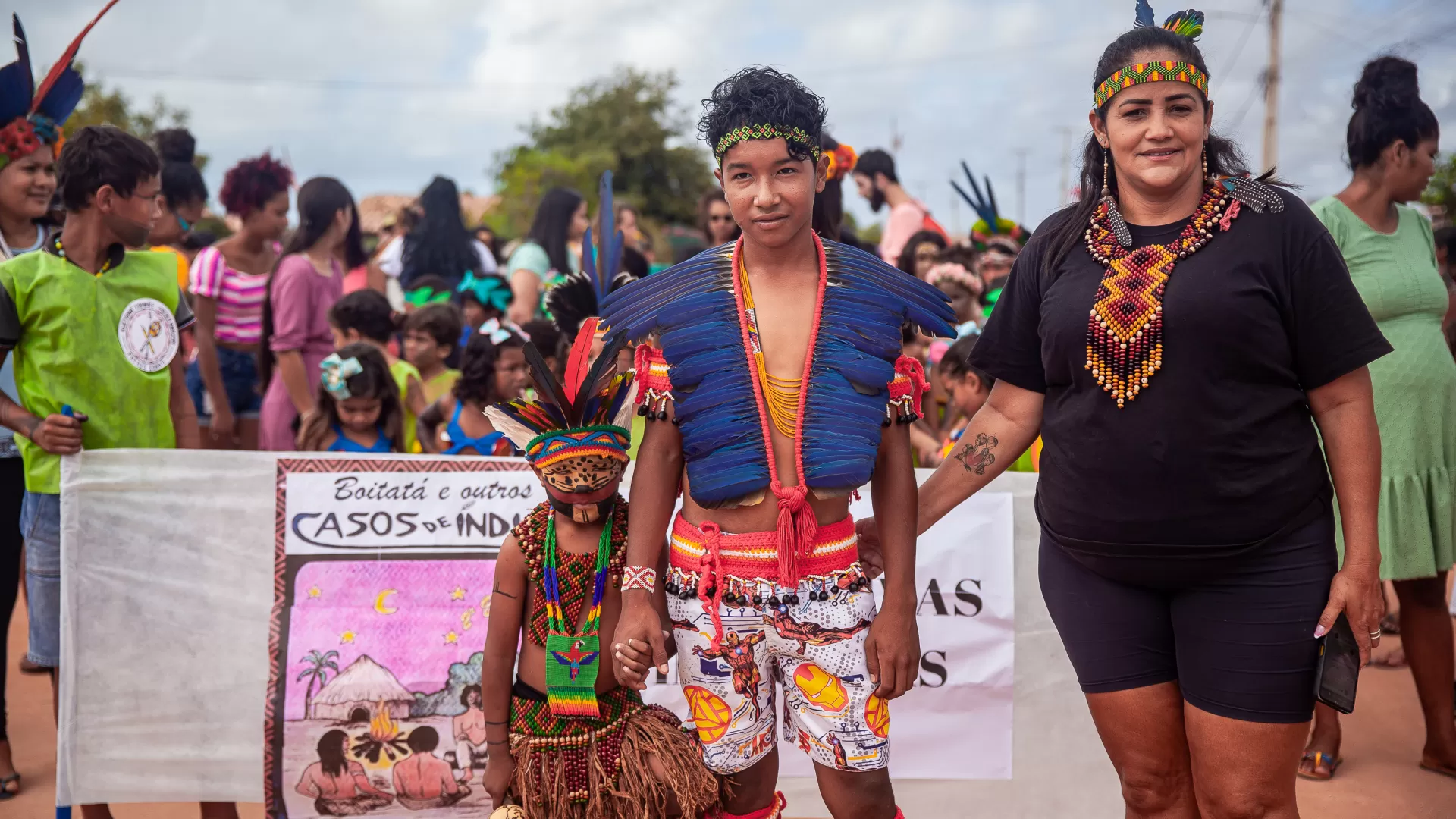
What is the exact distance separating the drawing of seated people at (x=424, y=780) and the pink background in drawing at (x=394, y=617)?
0.20 metres

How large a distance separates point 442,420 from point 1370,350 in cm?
455

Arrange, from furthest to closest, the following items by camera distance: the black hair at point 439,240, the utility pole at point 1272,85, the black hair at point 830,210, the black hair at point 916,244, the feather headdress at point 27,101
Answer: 1. the utility pole at point 1272,85
2. the black hair at point 439,240
3. the black hair at point 916,244
4. the black hair at point 830,210
5. the feather headdress at point 27,101

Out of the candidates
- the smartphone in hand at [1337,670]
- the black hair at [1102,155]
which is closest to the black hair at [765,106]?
the black hair at [1102,155]

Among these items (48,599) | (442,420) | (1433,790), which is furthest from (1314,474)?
(442,420)

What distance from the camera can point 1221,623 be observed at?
2408 mm

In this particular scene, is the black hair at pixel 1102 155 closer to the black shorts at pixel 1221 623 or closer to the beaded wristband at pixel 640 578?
the black shorts at pixel 1221 623

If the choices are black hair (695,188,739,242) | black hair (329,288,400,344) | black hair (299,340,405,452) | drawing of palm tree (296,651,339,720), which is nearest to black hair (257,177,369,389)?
black hair (329,288,400,344)

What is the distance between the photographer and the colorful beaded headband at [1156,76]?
8.02 feet

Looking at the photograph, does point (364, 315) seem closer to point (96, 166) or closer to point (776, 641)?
point (96, 166)

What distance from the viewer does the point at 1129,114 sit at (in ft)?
8.20

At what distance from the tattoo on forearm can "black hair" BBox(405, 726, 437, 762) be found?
2126 millimetres

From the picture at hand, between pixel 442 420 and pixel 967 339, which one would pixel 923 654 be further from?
pixel 442 420

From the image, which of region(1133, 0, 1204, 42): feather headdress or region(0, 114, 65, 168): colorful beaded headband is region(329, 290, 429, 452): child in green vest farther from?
region(1133, 0, 1204, 42): feather headdress

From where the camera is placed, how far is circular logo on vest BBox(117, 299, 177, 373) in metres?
4.04
